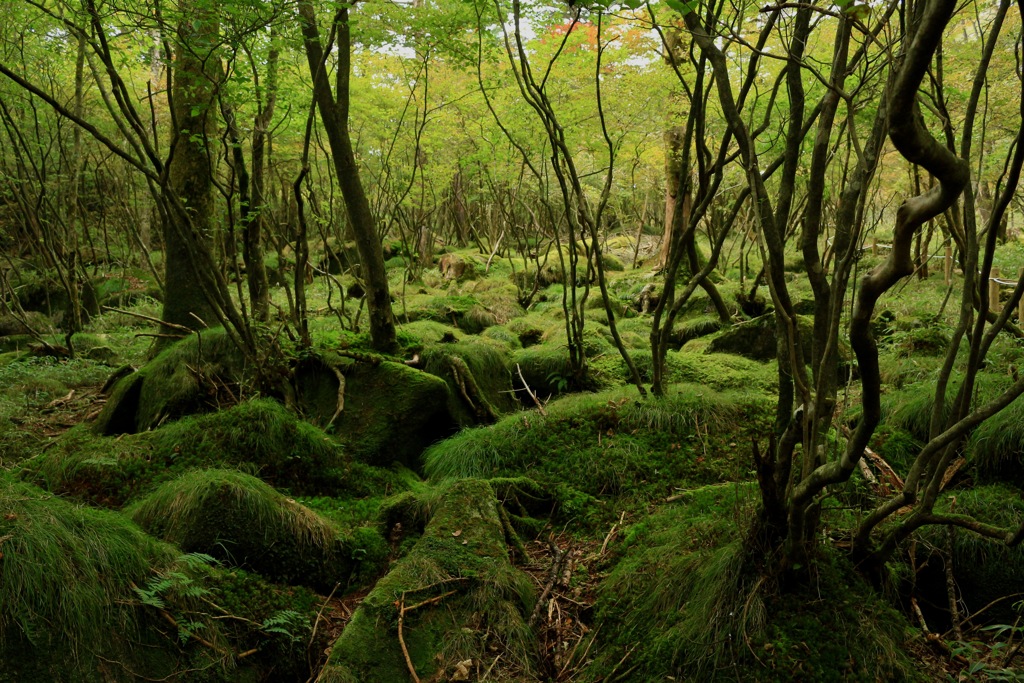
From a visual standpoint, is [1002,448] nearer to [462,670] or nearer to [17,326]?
[462,670]

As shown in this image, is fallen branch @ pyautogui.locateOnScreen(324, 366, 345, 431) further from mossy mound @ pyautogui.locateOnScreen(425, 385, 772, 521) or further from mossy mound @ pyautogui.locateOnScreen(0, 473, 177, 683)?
mossy mound @ pyautogui.locateOnScreen(0, 473, 177, 683)

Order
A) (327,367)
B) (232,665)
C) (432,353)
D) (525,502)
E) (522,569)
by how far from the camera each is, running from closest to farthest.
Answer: (232,665)
(522,569)
(525,502)
(327,367)
(432,353)

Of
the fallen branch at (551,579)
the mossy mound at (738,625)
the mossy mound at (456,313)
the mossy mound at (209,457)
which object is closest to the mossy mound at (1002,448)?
the mossy mound at (738,625)

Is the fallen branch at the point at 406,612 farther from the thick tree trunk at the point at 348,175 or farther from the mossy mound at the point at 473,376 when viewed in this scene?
the thick tree trunk at the point at 348,175

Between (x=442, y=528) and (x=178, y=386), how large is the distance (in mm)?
2971

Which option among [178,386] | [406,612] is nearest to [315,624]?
[406,612]

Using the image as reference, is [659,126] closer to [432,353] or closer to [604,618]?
[432,353]

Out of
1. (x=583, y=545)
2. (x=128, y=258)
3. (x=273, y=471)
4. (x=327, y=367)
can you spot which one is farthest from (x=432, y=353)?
(x=128, y=258)

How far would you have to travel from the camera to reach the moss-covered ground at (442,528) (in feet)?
8.70

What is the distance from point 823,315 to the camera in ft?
9.89

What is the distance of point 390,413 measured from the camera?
5.45m

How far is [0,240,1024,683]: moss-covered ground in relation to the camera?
2.65 meters

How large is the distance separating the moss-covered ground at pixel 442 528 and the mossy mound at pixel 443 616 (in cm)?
1

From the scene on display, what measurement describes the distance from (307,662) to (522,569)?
1304 millimetres
